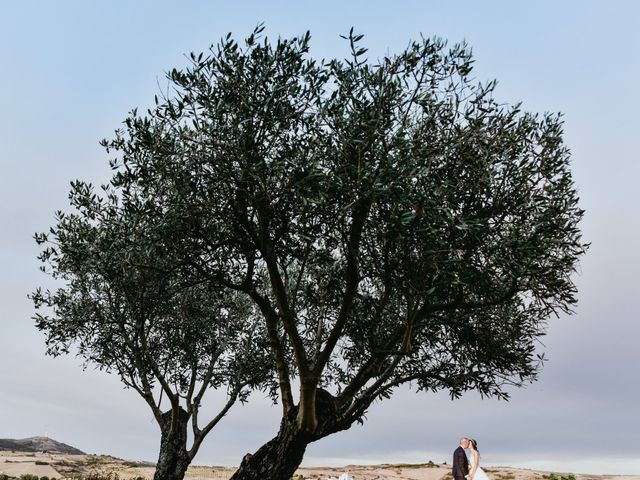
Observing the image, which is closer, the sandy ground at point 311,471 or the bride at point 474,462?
the bride at point 474,462

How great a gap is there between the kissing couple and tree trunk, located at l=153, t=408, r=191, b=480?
13394 mm

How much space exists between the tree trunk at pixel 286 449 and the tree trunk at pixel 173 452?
8.56 metres

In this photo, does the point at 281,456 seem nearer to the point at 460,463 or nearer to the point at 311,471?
the point at 460,463

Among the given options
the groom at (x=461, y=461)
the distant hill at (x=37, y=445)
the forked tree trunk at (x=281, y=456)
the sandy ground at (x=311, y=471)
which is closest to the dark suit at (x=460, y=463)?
the groom at (x=461, y=461)

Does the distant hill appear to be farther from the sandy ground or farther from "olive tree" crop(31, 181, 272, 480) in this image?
"olive tree" crop(31, 181, 272, 480)

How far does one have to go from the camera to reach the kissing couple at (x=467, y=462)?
2447cm

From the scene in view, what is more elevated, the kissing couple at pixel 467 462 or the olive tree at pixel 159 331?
the olive tree at pixel 159 331

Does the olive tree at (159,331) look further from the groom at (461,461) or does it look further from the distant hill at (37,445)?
the distant hill at (37,445)

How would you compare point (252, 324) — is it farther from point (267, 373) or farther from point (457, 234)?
point (457, 234)

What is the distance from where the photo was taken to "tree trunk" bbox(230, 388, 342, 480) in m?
22.6

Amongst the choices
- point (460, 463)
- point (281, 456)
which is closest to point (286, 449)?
point (281, 456)

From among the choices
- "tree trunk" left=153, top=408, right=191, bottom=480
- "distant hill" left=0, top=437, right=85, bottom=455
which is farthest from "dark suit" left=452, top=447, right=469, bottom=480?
"distant hill" left=0, top=437, right=85, bottom=455

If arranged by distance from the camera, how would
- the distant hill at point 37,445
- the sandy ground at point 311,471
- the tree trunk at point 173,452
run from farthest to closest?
1. the distant hill at point 37,445
2. the sandy ground at point 311,471
3. the tree trunk at point 173,452

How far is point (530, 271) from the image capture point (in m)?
20.0
